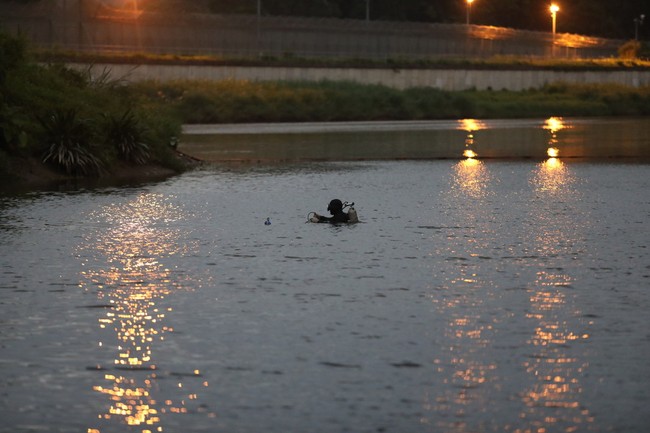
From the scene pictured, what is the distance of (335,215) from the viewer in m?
25.4

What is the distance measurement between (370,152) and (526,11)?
93393 mm

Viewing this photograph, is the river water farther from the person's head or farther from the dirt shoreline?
the dirt shoreline

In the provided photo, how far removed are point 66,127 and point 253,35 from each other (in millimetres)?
63853

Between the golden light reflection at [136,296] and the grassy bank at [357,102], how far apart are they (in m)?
47.5

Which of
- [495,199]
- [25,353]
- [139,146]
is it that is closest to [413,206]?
[495,199]

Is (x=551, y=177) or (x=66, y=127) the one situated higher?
(x=66, y=127)

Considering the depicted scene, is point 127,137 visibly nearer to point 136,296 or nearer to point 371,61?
point 136,296

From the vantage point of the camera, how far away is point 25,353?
13906 mm

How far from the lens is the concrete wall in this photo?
8500 cm

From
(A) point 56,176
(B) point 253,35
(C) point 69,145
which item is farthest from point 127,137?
(B) point 253,35

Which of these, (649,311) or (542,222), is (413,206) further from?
(649,311)

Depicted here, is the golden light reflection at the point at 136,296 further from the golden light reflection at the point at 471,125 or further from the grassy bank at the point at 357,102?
the grassy bank at the point at 357,102

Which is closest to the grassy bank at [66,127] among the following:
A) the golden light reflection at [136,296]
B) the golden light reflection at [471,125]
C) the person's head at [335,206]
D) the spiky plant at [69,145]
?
the spiky plant at [69,145]

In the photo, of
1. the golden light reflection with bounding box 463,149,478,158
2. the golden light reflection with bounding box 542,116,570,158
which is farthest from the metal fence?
the golden light reflection with bounding box 463,149,478,158
